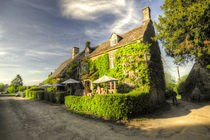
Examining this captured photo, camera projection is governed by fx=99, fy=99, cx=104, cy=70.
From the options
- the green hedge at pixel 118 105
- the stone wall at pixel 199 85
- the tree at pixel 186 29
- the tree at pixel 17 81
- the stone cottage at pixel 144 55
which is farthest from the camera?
the tree at pixel 17 81

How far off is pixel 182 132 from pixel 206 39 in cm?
900

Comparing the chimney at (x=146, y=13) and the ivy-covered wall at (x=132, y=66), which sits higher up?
the chimney at (x=146, y=13)

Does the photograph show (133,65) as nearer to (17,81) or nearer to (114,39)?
(114,39)

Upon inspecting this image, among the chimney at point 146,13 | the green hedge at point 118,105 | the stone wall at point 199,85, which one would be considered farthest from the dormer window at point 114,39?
the stone wall at point 199,85

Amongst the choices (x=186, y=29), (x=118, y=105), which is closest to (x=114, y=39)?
(x=186, y=29)

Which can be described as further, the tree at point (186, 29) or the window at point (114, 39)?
the window at point (114, 39)

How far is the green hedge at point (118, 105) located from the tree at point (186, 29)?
676 centimetres

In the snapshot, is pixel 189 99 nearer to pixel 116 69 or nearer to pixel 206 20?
pixel 206 20

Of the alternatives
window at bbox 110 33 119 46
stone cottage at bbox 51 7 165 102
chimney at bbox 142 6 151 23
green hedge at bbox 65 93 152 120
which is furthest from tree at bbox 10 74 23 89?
chimney at bbox 142 6 151 23

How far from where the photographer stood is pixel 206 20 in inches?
354

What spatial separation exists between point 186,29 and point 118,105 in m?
10.4

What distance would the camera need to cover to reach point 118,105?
6719 mm

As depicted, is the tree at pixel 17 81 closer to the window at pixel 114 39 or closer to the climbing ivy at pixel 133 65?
the window at pixel 114 39

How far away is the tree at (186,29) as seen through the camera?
8.70 meters
